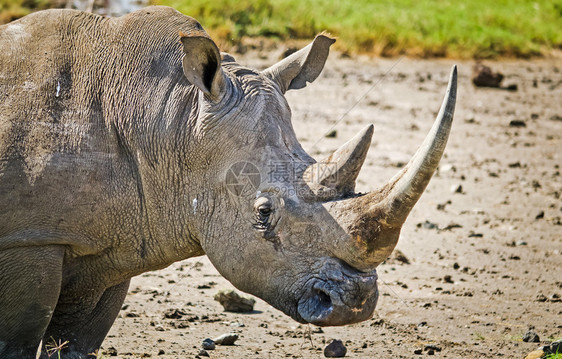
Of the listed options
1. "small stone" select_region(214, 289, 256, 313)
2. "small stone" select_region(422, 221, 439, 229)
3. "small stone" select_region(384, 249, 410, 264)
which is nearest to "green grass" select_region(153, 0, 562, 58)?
"small stone" select_region(422, 221, 439, 229)

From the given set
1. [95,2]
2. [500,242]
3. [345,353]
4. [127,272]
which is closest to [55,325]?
[127,272]

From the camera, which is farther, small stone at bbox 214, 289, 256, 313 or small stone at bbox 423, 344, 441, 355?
small stone at bbox 214, 289, 256, 313

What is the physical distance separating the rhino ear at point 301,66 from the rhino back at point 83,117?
0.65 metres

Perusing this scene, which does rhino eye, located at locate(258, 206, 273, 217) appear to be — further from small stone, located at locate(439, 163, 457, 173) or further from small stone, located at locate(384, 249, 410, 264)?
small stone, located at locate(439, 163, 457, 173)

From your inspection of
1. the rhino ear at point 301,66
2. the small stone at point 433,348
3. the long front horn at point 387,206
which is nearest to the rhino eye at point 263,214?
the long front horn at point 387,206

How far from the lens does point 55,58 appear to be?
18.0 ft

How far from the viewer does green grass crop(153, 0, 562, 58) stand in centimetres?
1625

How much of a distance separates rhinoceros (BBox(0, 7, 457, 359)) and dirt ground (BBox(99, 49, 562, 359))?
132 cm

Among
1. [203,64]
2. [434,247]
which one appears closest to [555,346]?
[434,247]

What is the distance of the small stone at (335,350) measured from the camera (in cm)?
657

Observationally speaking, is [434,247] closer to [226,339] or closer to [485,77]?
[226,339]

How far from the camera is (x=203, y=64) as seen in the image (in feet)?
17.6

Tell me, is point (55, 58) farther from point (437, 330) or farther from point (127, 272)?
point (437, 330)

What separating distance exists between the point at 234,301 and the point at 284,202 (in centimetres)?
245
